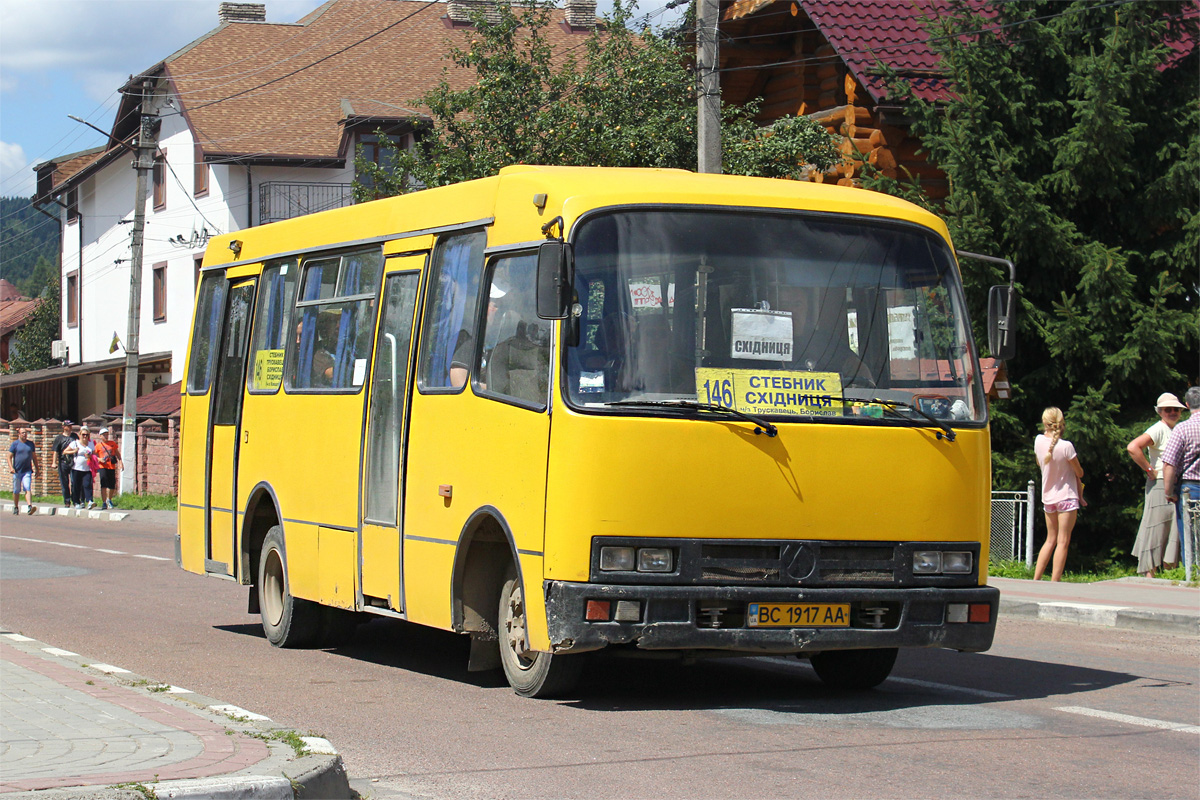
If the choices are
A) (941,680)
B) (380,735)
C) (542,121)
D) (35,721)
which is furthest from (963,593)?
(542,121)

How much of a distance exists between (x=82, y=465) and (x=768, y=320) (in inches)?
1209

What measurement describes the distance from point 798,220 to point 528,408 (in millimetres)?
1790

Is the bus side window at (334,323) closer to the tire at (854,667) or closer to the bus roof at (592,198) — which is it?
the bus roof at (592,198)

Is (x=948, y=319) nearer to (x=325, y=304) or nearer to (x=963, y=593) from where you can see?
(x=963, y=593)

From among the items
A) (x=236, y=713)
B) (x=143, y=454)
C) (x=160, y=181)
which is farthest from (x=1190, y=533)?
(x=160, y=181)

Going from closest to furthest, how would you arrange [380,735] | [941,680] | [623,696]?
1. [380,735]
2. [623,696]
3. [941,680]

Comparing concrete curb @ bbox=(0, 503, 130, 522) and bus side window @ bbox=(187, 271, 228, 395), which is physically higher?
Answer: bus side window @ bbox=(187, 271, 228, 395)

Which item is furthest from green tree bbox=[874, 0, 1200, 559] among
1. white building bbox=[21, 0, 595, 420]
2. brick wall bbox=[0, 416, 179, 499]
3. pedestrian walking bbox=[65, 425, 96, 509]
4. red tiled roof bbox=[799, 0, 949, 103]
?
pedestrian walking bbox=[65, 425, 96, 509]

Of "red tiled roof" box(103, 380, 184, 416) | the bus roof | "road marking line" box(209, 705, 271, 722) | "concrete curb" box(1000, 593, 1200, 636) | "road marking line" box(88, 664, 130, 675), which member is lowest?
"concrete curb" box(1000, 593, 1200, 636)

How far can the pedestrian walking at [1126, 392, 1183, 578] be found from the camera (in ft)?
51.3

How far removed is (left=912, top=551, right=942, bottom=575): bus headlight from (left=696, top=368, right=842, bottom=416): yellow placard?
88cm

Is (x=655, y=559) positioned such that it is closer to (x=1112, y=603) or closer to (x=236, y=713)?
(x=236, y=713)

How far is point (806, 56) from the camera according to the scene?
86.4ft

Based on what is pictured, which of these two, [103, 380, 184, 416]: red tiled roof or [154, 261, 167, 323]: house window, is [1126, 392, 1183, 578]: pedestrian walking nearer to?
[103, 380, 184, 416]: red tiled roof
